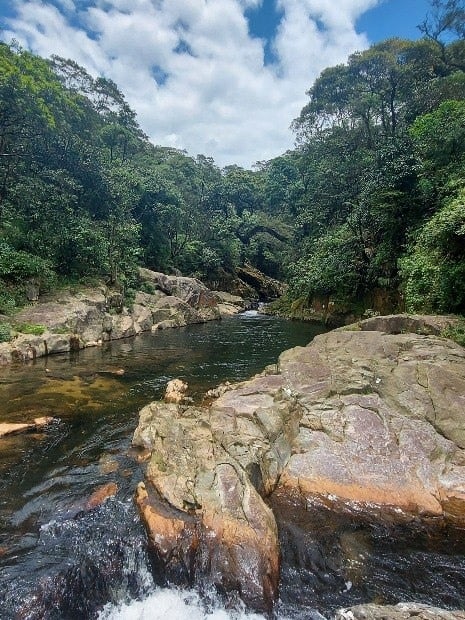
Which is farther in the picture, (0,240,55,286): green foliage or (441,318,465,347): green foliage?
(0,240,55,286): green foliage

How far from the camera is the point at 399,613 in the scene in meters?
3.51

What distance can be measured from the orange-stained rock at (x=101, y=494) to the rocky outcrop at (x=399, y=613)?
3.73 m

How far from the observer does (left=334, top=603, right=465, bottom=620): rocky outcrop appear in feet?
11.2

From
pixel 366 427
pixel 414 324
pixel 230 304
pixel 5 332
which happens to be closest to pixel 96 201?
pixel 5 332

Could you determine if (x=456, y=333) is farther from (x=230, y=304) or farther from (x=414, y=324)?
(x=230, y=304)

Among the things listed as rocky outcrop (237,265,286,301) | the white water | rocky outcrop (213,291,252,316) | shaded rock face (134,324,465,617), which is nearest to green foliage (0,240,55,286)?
shaded rock face (134,324,465,617)

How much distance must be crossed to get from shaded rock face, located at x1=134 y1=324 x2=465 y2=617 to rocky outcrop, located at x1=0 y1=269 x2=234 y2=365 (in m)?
9.16

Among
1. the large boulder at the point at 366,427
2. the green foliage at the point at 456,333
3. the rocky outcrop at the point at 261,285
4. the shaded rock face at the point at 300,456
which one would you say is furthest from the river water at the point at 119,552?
the rocky outcrop at the point at 261,285

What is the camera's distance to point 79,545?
490cm

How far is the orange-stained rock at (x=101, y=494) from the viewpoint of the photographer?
5651mm

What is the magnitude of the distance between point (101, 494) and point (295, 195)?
43500 millimetres

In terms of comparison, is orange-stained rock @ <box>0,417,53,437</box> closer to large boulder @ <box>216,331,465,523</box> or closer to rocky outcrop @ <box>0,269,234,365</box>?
large boulder @ <box>216,331,465,523</box>

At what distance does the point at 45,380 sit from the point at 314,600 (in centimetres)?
1024

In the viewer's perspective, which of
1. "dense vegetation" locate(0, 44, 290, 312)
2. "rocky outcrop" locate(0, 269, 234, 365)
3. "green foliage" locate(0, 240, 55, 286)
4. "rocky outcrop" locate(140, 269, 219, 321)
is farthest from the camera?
"rocky outcrop" locate(140, 269, 219, 321)
